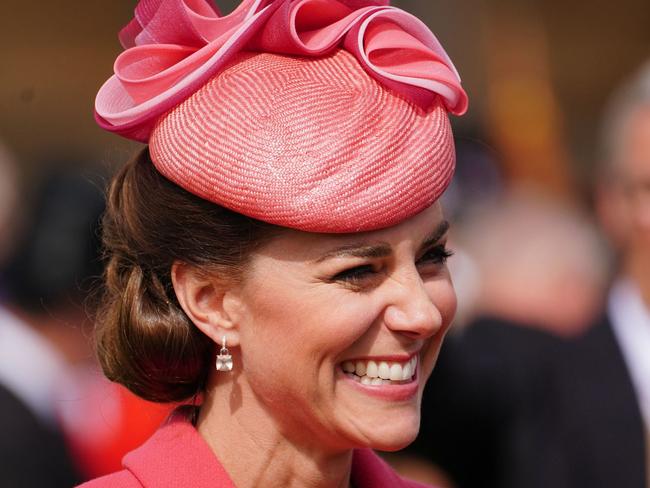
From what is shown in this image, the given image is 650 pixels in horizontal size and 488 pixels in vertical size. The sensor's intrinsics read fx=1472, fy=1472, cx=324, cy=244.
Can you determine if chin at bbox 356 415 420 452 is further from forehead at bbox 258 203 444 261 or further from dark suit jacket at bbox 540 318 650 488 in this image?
dark suit jacket at bbox 540 318 650 488

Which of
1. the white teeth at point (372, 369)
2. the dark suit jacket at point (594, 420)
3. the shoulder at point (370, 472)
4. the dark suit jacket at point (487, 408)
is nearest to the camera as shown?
the white teeth at point (372, 369)

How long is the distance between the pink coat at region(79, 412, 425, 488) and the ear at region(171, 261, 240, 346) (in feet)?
0.77

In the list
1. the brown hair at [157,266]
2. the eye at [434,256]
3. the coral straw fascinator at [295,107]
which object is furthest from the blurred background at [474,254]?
the eye at [434,256]

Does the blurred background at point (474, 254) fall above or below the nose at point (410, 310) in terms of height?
below

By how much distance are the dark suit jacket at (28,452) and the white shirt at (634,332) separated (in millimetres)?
2017

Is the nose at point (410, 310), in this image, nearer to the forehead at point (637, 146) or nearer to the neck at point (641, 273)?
the neck at point (641, 273)

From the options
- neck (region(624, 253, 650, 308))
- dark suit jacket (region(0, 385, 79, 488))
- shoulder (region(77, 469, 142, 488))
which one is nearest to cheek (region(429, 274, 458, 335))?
shoulder (region(77, 469, 142, 488))

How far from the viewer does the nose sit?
3.08 metres

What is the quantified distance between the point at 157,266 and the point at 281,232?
35 centimetres

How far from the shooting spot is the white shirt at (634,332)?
5262 mm

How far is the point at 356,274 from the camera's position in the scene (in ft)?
10.2

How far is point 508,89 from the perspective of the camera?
38.2ft

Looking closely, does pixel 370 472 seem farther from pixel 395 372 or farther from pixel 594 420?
pixel 594 420

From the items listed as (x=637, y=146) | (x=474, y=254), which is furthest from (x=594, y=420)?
(x=474, y=254)
